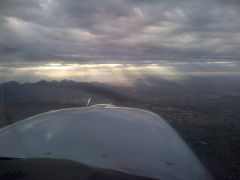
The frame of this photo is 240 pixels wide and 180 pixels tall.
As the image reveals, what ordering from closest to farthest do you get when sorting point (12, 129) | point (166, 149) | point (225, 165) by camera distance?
point (166, 149)
point (12, 129)
point (225, 165)

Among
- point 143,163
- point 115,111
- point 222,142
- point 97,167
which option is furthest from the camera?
point 222,142

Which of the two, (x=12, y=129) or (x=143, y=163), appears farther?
(x=12, y=129)

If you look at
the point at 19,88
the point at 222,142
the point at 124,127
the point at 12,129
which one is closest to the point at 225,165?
the point at 222,142

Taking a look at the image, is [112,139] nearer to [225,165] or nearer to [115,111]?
[115,111]

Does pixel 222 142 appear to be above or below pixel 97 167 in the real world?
below

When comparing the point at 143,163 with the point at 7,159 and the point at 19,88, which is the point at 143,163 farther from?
the point at 19,88

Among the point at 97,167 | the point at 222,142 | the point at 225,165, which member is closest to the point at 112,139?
the point at 97,167
